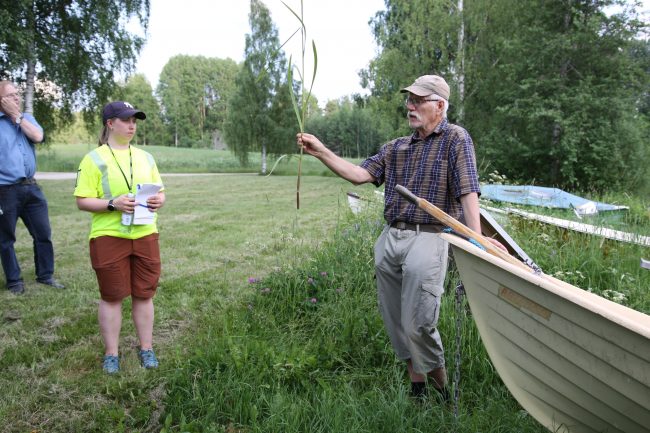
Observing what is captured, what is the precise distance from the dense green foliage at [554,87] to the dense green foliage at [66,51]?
1139 cm

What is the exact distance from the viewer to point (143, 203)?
2.89 meters

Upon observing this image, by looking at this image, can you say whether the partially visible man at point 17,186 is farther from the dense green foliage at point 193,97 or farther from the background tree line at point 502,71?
the dense green foliage at point 193,97

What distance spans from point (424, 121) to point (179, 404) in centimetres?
209

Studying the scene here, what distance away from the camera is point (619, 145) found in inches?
573

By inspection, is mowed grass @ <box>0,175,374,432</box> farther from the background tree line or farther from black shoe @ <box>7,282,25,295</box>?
the background tree line

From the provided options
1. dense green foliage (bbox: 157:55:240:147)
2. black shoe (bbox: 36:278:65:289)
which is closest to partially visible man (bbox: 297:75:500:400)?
black shoe (bbox: 36:278:65:289)

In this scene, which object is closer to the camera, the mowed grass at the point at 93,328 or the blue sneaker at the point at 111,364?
the mowed grass at the point at 93,328

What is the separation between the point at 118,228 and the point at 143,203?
0.22 m

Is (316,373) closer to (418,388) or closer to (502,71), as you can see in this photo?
(418,388)

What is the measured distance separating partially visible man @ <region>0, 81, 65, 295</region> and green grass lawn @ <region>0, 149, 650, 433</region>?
0.36 m

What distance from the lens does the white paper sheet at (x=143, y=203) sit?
9.37 ft

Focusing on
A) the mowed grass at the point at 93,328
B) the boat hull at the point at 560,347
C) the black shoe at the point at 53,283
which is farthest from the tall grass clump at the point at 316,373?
the black shoe at the point at 53,283

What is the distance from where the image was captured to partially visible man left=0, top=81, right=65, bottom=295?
420 cm

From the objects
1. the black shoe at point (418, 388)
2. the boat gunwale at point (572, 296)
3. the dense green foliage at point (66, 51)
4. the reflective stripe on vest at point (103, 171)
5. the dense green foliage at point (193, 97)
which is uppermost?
the dense green foliage at point (193, 97)
